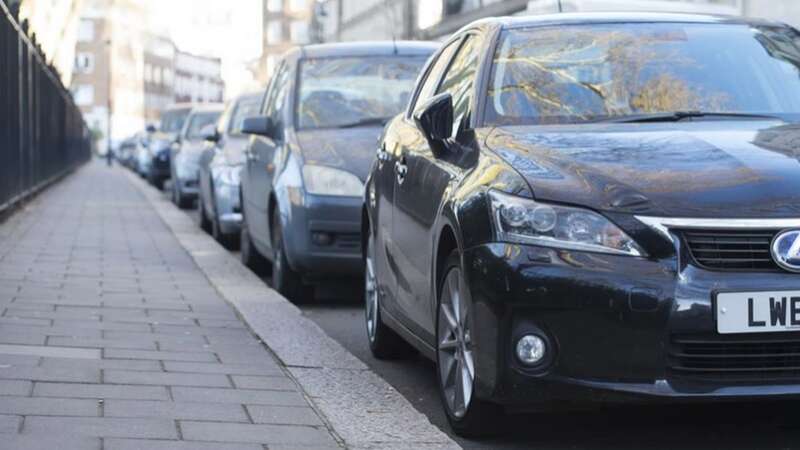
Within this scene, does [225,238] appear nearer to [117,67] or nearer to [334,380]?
[334,380]

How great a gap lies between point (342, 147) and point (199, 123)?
43.0 ft

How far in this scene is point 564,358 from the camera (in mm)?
4559

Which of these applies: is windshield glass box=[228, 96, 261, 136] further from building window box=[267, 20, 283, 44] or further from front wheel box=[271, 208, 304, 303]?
building window box=[267, 20, 283, 44]

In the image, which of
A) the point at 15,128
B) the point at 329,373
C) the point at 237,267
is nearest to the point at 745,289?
the point at 329,373

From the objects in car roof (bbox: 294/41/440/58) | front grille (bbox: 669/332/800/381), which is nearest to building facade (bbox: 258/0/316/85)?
car roof (bbox: 294/41/440/58)

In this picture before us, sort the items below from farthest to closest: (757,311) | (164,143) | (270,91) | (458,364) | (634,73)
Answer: (164,143) < (270,91) < (634,73) < (458,364) < (757,311)

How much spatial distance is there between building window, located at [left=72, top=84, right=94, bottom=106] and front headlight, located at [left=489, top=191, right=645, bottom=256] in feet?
406

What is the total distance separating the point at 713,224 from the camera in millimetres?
4531

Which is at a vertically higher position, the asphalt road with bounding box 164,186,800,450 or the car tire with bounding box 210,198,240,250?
the asphalt road with bounding box 164,186,800,450

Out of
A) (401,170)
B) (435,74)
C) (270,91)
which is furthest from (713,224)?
(270,91)

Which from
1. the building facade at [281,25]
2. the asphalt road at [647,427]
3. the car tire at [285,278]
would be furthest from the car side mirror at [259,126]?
the building facade at [281,25]

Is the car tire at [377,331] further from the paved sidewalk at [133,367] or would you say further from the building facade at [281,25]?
the building facade at [281,25]

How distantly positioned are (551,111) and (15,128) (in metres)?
12.6

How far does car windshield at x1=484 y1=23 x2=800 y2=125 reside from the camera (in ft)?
18.6
